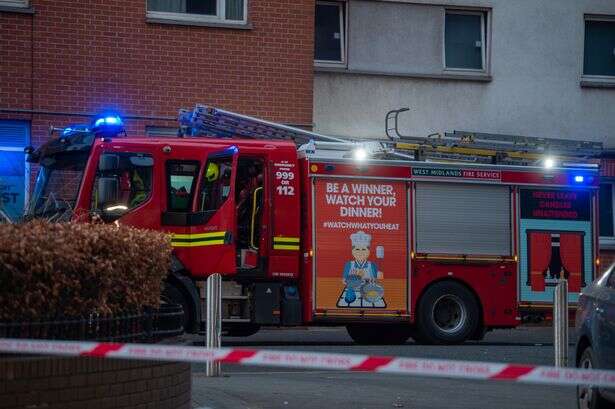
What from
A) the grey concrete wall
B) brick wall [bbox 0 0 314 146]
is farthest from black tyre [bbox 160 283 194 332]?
the grey concrete wall

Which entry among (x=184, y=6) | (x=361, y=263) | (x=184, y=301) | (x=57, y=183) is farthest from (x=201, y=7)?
(x=184, y=301)

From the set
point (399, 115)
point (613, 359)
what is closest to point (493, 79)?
point (399, 115)

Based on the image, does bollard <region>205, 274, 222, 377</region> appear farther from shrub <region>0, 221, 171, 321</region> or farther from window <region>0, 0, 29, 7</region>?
window <region>0, 0, 29, 7</region>

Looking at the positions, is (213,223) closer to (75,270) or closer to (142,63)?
(142,63)

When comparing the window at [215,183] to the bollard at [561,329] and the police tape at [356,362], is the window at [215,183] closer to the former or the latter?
the bollard at [561,329]

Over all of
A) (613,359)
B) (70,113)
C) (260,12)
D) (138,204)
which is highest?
(260,12)

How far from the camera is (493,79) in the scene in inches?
950

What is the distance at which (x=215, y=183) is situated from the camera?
1670 centimetres

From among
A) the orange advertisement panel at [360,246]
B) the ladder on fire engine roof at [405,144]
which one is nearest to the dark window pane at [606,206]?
the ladder on fire engine roof at [405,144]

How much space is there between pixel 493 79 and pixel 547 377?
1787 centimetres

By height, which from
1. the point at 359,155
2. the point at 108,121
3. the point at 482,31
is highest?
the point at 482,31

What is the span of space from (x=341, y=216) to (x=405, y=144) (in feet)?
5.32

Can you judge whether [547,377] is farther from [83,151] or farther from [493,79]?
[493,79]

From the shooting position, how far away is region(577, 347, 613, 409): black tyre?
32.6 feet
